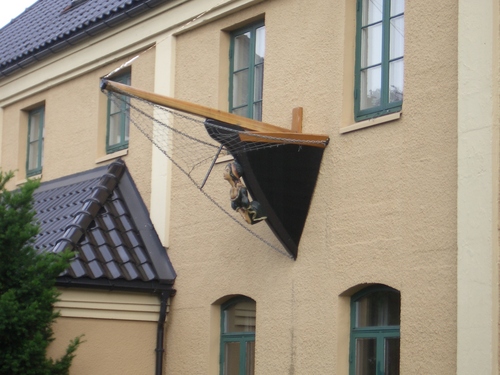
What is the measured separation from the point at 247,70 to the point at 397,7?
2731 millimetres

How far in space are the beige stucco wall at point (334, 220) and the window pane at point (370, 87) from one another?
0.16m

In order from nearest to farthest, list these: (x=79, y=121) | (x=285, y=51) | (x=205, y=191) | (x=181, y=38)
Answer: (x=285, y=51)
(x=205, y=191)
(x=181, y=38)
(x=79, y=121)

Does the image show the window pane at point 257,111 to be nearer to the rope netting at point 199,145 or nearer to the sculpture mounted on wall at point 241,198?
the rope netting at point 199,145

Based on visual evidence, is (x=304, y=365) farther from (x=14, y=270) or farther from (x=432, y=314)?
(x=14, y=270)

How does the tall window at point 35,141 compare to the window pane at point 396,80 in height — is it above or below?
above

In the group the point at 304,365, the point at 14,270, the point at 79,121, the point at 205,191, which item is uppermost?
the point at 79,121

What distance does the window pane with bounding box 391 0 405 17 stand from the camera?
11734 millimetres

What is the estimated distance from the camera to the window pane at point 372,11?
1205 centimetres

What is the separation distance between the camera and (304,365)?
39.4 feet

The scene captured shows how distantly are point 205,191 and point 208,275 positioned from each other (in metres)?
1.05

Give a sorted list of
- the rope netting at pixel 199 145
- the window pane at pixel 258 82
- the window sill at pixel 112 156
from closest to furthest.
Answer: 1. the rope netting at pixel 199 145
2. the window pane at pixel 258 82
3. the window sill at pixel 112 156

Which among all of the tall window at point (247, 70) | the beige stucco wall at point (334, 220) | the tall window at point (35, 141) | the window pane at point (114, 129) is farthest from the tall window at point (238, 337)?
the tall window at point (35, 141)

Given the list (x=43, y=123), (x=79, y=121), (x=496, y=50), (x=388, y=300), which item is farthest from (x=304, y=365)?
(x=43, y=123)

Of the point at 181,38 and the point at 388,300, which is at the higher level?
the point at 181,38
